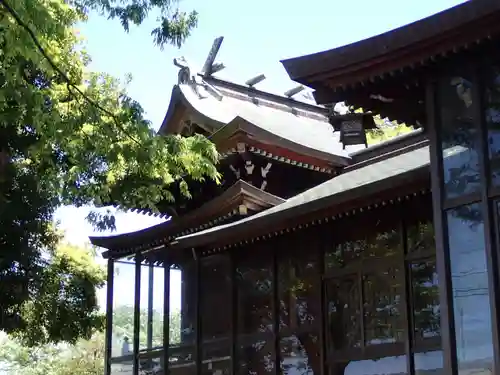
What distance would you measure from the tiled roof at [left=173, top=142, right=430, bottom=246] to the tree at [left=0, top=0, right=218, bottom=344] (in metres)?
1.42

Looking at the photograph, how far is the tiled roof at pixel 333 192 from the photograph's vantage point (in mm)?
10633

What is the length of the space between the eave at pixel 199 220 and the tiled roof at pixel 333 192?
0.76 feet

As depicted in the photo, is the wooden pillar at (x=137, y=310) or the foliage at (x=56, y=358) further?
the foliage at (x=56, y=358)

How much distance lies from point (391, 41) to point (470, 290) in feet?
8.21

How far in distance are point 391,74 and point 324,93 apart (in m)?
0.81

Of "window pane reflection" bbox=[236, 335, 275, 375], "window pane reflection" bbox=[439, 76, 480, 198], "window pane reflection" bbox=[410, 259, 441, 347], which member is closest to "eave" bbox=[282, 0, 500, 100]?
"window pane reflection" bbox=[439, 76, 480, 198]

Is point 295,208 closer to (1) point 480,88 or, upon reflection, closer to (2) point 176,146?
(2) point 176,146

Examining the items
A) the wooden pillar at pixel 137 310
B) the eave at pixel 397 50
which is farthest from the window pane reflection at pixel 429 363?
the wooden pillar at pixel 137 310

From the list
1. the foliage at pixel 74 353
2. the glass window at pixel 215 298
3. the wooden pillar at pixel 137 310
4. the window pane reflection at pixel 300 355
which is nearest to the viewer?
the window pane reflection at pixel 300 355

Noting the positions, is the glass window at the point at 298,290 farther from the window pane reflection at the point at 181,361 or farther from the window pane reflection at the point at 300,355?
the window pane reflection at the point at 181,361

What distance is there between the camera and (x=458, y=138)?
777 centimetres

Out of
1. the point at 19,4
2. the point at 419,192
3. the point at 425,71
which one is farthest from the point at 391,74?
the point at 19,4

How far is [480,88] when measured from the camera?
25.0 ft

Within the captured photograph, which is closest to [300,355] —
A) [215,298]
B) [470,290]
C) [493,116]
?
[215,298]
